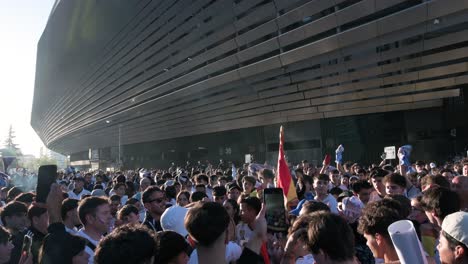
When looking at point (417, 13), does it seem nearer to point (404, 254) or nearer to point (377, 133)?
point (377, 133)

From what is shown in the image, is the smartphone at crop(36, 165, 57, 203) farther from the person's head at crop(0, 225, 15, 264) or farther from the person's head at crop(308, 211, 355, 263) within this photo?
the person's head at crop(308, 211, 355, 263)

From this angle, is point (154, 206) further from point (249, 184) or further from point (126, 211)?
point (249, 184)

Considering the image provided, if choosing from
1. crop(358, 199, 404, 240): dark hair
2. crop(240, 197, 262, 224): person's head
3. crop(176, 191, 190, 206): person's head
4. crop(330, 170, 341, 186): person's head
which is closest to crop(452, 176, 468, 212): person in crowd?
crop(358, 199, 404, 240): dark hair

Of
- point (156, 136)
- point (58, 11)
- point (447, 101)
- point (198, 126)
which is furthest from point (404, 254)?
point (58, 11)

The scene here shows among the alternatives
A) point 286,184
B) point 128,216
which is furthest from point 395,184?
point 128,216

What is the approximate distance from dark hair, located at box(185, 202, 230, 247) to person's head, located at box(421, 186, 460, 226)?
1.95 metres

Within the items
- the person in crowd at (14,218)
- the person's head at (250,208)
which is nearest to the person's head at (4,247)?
the person in crowd at (14,218)

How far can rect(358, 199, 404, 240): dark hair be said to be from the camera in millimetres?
2766

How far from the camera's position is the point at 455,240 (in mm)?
2297

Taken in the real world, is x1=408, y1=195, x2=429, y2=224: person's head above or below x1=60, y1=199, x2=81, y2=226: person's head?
below

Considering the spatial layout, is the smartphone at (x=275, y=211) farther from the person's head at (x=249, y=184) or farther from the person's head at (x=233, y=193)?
the person's head at (x=249, y=184)

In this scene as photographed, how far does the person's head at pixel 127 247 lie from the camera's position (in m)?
2.21

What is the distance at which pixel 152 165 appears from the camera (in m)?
45.5

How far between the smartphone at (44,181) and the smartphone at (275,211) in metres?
2.10
